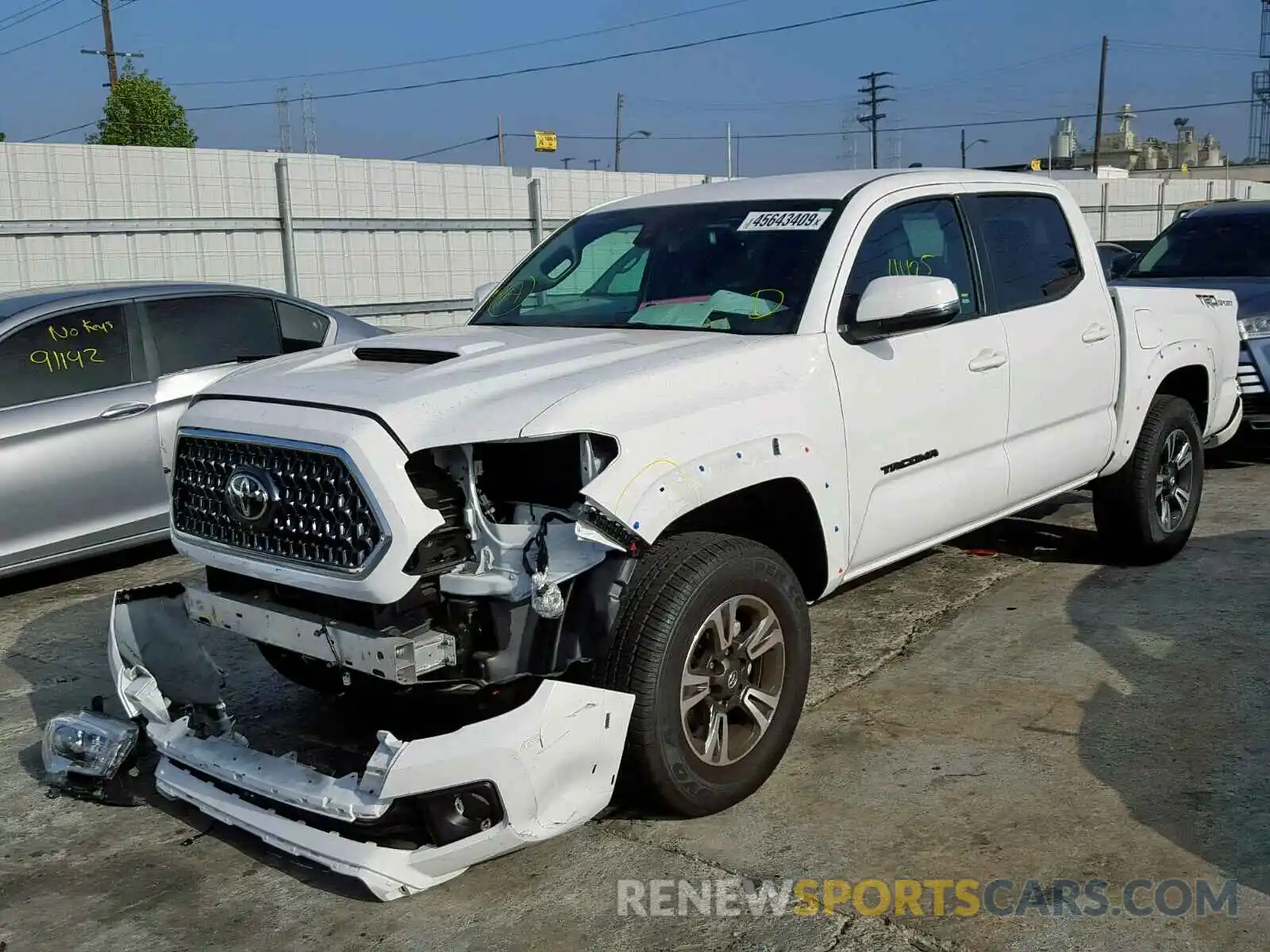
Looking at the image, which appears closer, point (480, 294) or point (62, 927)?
point (62, 927)

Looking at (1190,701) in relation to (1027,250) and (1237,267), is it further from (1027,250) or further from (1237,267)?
(1237,267)

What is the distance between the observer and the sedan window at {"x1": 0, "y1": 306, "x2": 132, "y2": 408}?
6.39 meters

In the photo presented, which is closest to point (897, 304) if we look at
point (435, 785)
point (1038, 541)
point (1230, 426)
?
point (435, 785)

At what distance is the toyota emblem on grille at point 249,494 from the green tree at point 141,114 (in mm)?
40537

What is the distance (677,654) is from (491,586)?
56 centimetres

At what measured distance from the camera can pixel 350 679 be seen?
3707 millimetres

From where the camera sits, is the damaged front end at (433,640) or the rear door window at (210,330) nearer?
the damaged front end at (433,640)

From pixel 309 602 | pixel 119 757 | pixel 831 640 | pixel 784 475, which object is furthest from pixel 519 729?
pixel 831 640

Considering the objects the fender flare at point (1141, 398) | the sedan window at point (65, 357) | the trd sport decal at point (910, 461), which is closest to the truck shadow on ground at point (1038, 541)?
the fender flare at point (1141, 398)

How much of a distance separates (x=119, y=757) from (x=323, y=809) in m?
1.04

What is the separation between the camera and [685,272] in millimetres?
4688

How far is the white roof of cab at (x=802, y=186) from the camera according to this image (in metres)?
4.79

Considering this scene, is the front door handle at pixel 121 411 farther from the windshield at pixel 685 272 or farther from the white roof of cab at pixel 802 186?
the white roof of cab at pixel 802 186

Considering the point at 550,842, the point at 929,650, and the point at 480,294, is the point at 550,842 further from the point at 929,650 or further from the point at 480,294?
the point at 480,294
